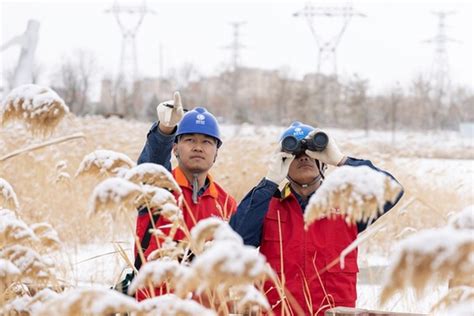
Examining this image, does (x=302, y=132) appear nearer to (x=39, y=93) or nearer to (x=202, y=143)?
(x=202, y=143)

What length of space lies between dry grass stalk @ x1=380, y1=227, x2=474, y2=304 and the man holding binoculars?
1830 millimetres

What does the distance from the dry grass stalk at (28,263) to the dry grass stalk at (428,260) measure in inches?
37.0

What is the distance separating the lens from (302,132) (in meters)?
3.16

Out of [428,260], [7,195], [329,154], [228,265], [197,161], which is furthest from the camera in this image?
[197,161]

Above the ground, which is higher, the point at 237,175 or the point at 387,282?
the point at 387,282

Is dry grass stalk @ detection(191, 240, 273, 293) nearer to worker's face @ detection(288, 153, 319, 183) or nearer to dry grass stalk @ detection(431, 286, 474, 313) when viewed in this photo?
dry grass stalk @ detection(431, 286, 474, 313)

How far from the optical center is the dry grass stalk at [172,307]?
145 cm

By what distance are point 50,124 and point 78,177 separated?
0.24 meters

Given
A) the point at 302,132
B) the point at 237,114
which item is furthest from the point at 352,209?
the point at 237,114

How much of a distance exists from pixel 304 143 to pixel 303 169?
0.16 meters

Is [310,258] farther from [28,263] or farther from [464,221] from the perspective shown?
[464,221]

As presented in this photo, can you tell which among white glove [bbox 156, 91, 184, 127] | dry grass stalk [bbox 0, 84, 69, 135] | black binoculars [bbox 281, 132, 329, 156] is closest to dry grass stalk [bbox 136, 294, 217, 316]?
dry grass stalk [bbox 0, 84, 69, 135]

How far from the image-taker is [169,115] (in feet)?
12.1

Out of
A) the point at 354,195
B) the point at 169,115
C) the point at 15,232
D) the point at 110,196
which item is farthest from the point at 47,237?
the point at 169,115
